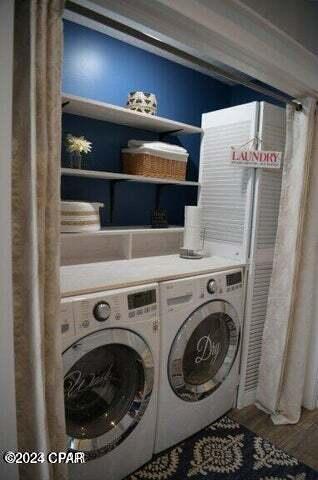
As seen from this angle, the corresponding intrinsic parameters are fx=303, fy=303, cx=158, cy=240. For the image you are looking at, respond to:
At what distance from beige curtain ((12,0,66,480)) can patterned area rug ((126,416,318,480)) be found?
87cm

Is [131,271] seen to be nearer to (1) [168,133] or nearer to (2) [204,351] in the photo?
(2) [204,351]

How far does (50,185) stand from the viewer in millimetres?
923

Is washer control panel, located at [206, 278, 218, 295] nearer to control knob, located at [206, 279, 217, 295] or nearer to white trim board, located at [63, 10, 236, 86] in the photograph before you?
control knob, located at [206, 279, 217, 295]

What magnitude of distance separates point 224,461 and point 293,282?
107 cm

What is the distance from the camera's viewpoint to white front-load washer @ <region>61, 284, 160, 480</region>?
1270 millimetres

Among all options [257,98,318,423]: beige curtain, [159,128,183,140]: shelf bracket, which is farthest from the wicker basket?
[257,98,318,423]: beige curtain

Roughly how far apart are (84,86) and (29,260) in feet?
4.88

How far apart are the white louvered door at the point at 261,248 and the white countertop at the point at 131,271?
0.19 m

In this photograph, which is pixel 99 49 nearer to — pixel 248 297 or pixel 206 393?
pixel 248 297

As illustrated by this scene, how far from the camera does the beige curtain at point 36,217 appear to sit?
855 millimetres

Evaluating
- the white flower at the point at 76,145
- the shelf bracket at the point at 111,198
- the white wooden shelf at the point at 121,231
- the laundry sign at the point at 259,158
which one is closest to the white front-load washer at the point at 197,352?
the white wooden shelf at the point at 121,231

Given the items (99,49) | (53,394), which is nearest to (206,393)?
(53,394)

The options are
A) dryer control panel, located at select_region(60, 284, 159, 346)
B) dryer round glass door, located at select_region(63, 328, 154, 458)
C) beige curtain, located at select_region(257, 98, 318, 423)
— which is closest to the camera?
dryer control panel, located at select_region(60, 284, 159, 346)

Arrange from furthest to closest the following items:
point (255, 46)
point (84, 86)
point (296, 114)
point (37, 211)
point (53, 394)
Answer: point (84, 86), point (296, 114), point (255, 46), point (53, 394), point (37, 211)
